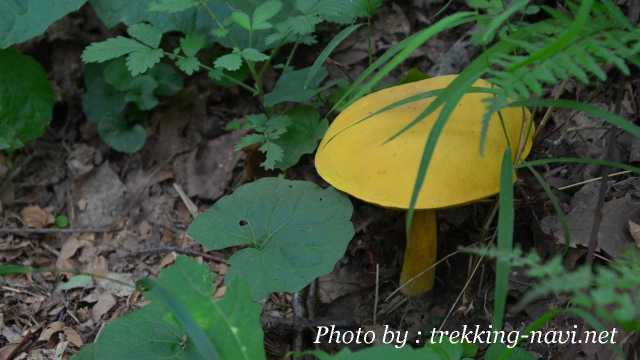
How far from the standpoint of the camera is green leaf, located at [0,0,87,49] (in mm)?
3135

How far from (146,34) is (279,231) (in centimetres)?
110

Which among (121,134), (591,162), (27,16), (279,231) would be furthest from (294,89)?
(591,162)

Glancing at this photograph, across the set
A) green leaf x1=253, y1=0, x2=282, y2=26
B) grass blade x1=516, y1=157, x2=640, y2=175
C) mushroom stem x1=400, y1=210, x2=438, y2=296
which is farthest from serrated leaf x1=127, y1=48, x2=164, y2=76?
grass blade x1=516, y1=157, x2=640, y2=175

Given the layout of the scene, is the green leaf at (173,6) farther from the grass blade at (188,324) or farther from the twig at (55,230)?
the grass blade at (188,324)

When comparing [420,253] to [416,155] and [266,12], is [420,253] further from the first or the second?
[266,12]

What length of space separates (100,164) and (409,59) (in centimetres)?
167

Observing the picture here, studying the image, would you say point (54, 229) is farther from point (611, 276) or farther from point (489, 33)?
Answer: point (611, 276)

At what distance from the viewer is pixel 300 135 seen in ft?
10.3

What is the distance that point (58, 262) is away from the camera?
3.31 metres

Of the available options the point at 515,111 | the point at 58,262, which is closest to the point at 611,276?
the point at 515,111

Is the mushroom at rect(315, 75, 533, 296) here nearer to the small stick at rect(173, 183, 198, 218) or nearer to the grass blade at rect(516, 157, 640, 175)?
the grass blade at rect(516, 157, 640, 175)

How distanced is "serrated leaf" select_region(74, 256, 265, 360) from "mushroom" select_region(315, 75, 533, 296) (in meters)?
0.54

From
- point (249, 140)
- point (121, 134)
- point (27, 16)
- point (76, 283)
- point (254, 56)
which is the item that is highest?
point (27, 16)

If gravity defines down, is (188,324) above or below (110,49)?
below
